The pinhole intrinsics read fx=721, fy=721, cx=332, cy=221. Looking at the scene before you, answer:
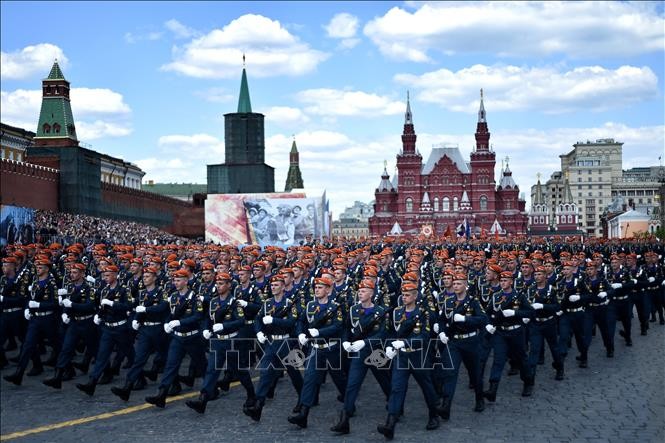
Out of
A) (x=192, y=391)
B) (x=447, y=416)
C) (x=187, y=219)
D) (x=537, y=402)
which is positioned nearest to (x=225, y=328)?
(x=192, y=391)

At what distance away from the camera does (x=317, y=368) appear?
9.42m

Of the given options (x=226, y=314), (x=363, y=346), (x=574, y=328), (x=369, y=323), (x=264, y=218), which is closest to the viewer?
(x=363, y=346)

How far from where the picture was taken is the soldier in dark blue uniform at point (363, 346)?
355 inches

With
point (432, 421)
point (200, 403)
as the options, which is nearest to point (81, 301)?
point (200, 403)

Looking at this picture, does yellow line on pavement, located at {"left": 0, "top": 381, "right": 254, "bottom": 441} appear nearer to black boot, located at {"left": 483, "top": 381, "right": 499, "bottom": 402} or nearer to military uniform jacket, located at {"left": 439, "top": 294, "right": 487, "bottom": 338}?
military uniform jacket, located at {"left": 439, "top": 294, "right": 487, "bottom": 338}

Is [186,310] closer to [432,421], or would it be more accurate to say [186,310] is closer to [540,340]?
[432,421]

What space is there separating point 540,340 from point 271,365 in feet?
14.8

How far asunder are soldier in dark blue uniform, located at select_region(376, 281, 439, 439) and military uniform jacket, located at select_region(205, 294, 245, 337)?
2.35 metres

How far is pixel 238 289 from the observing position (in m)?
11.1

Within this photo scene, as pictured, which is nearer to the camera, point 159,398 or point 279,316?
point 279,316

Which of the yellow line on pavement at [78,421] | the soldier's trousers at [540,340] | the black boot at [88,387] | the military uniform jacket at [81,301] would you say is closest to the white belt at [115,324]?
the military uniform jacket at [81,301]

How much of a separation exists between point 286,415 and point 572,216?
108 metres

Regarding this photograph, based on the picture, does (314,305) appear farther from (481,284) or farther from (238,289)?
(481,284)

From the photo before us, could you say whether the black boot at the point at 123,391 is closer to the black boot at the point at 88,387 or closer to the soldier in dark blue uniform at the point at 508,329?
the black boot at the point at 88,387
